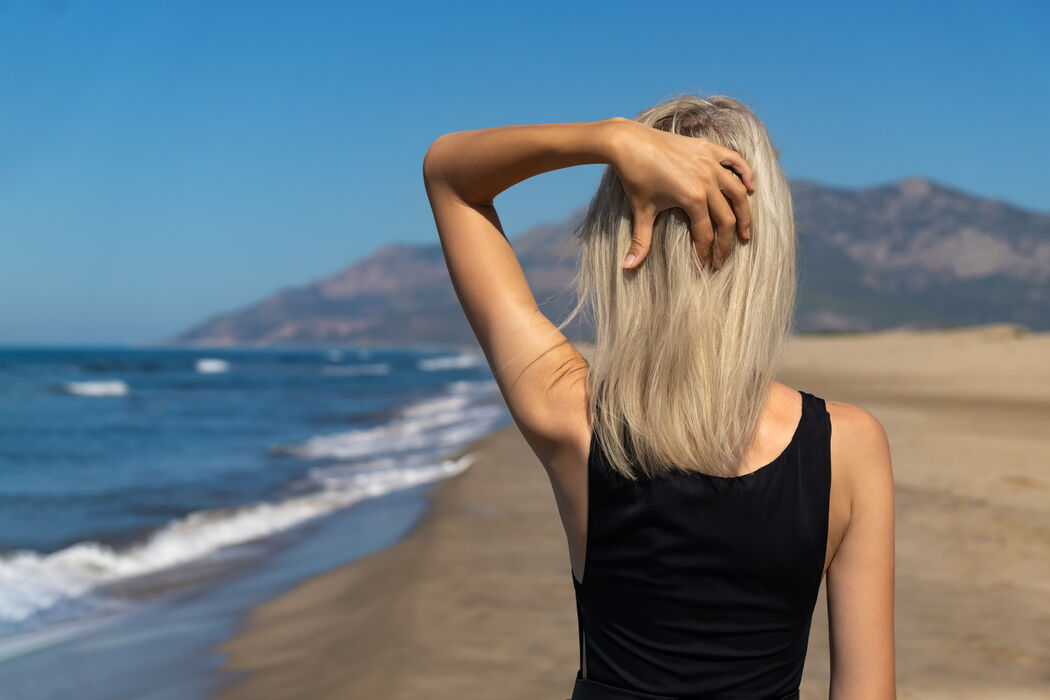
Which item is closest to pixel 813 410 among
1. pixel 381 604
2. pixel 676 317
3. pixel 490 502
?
pixel 676 317

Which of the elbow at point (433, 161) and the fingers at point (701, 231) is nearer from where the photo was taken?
the fingers at point (701, 231)

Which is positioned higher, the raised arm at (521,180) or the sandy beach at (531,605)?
the raised arm at (521,180)

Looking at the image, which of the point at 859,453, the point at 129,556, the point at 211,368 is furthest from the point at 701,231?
the point at 211,368

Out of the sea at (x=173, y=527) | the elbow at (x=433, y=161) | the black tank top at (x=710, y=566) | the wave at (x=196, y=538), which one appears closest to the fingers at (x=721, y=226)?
the black tank top at (x=710, y=566)

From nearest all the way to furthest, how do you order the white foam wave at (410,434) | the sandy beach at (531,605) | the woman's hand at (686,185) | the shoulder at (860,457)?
1. the woman's hand at (686,185)
2. the shoulder at (860,457)
3. the sandy beach at (531,605)
4. the white foam wave at (410,434)

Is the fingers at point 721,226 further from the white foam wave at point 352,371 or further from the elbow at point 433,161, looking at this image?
the white foam wave at point 352,371

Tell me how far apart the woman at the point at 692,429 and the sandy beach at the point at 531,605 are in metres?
2.77

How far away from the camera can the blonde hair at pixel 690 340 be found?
1180mm

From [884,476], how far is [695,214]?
0.51 m

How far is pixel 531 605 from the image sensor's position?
16.3 feet

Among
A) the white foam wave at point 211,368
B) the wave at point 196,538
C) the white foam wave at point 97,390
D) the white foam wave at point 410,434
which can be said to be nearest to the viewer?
the wave at point 196,538

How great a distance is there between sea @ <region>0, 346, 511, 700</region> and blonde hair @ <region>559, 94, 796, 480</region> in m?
3.75

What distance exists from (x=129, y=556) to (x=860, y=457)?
726 centimetres

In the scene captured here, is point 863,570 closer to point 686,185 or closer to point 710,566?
point 710,566
